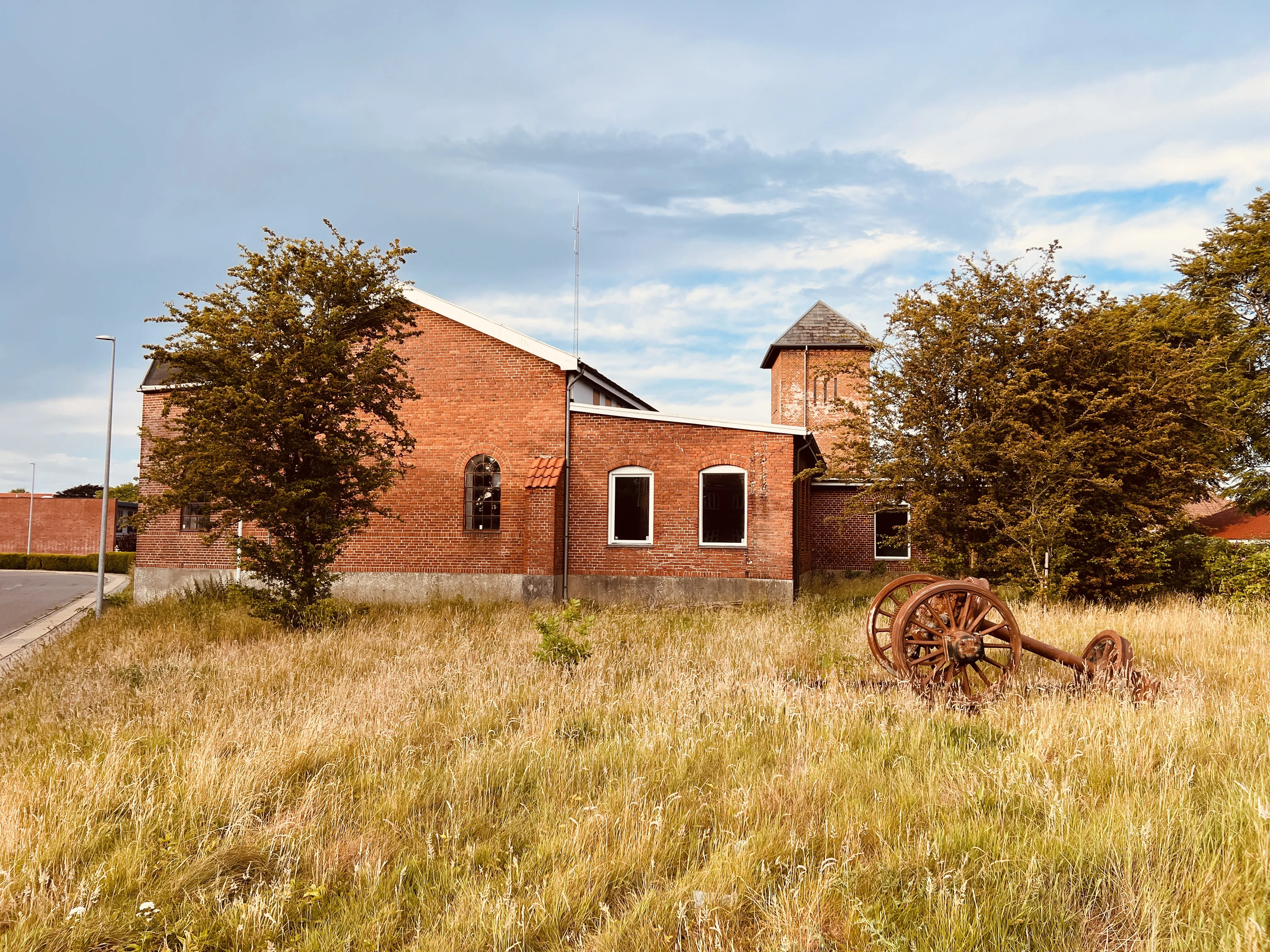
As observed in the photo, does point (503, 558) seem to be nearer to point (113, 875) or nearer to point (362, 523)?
point (362, 523)

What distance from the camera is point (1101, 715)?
232 inches

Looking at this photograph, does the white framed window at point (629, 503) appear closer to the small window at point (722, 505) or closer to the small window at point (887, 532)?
the small window at point (722, 505)

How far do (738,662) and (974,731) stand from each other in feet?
10.3

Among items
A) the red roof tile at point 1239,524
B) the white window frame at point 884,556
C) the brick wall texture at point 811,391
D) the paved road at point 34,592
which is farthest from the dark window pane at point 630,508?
the red roof tile at point 1239,524

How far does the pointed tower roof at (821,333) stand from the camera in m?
33.8

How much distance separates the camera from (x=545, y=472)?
17.2 m

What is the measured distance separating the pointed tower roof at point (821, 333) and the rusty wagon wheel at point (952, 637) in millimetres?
27435

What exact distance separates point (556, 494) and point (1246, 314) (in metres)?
23.0

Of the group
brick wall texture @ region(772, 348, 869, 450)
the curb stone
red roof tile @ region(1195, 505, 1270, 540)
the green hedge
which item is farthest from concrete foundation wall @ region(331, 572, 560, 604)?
red roof tile @ region(1195, 505, 1270, 540)

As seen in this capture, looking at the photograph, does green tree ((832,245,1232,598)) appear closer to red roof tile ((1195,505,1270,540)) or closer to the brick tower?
the brick tower

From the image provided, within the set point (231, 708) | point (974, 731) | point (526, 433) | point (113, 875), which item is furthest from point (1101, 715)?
point (526, 433)

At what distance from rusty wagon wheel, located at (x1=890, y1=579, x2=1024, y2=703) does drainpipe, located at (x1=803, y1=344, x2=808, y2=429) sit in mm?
27294

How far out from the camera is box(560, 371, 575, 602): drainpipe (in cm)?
1731

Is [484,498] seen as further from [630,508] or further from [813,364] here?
[813,364]
